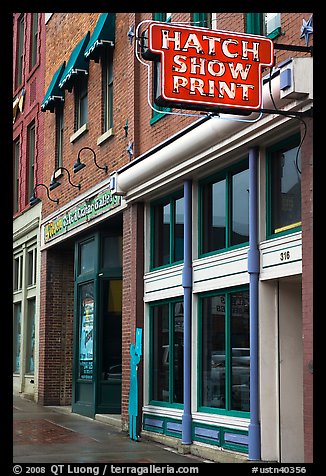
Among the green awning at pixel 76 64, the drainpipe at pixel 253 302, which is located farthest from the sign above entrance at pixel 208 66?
the green awning at pixel 76 64

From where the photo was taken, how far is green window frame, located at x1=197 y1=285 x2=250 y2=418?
440 inches

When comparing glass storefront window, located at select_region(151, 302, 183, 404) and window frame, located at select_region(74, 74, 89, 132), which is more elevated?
window frame, located at select_region(74, 74, 89, 132)

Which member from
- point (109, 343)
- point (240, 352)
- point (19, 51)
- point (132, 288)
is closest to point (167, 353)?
point (132, 288)

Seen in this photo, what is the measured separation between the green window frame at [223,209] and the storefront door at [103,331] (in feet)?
15.2

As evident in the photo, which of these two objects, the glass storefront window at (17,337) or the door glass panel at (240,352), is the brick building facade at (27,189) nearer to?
the glass storefront window at (17,337)

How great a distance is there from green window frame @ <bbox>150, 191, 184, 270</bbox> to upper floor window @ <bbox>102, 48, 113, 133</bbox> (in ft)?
10.2

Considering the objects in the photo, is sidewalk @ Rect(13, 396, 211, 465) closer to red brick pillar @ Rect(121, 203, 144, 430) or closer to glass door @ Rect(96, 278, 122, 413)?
glass door @ Rect(96, 278, 122, 413)

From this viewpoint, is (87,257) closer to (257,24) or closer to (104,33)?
(104,33)

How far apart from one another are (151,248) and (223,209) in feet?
8.78

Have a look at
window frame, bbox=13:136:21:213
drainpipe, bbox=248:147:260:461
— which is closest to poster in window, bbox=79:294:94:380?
drainpipe, bbox=248:147:260:461

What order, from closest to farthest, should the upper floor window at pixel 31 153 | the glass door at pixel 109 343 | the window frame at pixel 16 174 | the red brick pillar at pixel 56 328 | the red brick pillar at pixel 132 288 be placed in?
the red brick pillar at pixel 132 288, the glass door at pixel 109 343, the red brick pillar at pixel 56 328, the upper floor window at pixel 31 153, the window frame at pixel 16 174

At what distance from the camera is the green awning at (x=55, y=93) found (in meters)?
19.6

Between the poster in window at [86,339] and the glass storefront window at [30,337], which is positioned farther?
the glass storefront window at [30,337]

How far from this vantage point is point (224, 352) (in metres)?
11.8
